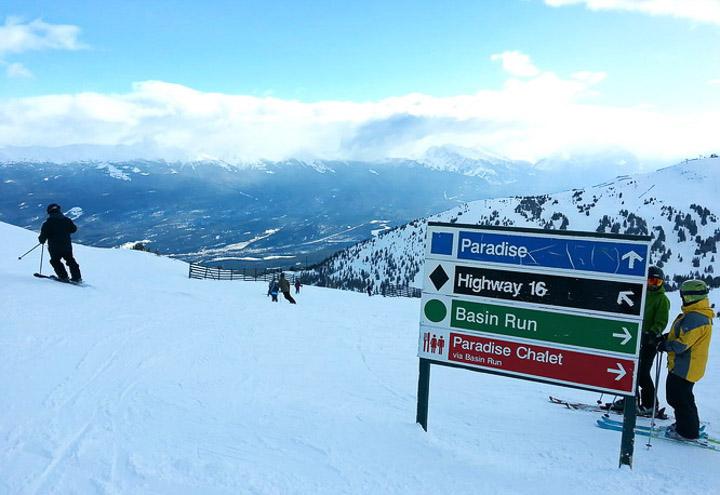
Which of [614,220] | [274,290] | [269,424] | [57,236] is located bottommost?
[269,424]

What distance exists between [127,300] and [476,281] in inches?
399

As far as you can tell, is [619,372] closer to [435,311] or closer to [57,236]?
[435,311]

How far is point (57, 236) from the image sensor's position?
38.7ft

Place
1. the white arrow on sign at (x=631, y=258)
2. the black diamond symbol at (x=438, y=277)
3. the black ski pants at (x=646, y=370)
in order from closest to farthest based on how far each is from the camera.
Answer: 1. the white arrow on sign at (x=631, y=258)
2. the black diamond symbol at (x=438, y=277)
3. the black ski pants at (x=646, y=370)

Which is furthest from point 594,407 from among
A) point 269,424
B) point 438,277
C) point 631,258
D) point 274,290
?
point 274,290

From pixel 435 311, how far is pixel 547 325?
110 cm

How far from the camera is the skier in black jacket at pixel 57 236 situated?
11.7 meters

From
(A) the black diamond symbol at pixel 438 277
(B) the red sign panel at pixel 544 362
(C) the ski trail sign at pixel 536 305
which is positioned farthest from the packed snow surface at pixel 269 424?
(A) the black diamond symbol at pixel 438 277

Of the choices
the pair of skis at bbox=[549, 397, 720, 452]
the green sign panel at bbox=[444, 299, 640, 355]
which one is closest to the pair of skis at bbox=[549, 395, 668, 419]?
the pair of skis at bbox=[549, 397, 720, 452]

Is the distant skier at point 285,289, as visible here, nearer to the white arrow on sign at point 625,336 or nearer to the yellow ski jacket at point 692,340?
the yellow ski jacket at point 692,340

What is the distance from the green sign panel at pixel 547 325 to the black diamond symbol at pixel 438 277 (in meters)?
0.19

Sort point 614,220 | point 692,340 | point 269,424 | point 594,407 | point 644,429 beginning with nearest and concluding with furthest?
point 269,424 → point 692,340 → point 644,429 → point 594,407 → point 614,220

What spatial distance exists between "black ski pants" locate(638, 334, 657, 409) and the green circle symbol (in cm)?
286

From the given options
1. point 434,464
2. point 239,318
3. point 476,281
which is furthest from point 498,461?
point 239,318
